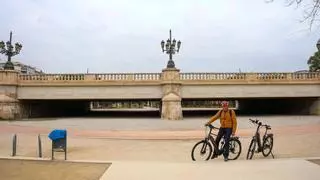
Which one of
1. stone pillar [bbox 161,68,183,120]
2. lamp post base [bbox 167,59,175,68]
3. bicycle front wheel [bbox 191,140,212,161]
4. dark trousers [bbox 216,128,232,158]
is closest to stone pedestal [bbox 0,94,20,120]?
stone pillar [bbox 161,68,183,120]

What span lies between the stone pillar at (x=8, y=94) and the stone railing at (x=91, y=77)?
978 mm

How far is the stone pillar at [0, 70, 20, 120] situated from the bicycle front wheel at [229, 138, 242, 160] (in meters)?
28.3

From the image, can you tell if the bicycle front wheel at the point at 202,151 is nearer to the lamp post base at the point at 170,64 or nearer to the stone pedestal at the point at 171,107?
the stone pedestal at the point at 171,107

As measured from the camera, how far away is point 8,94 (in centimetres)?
3500

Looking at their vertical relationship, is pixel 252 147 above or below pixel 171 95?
below

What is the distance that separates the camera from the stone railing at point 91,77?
35625 millimetres

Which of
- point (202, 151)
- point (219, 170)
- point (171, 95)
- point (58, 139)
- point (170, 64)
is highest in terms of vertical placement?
point (170, 64)

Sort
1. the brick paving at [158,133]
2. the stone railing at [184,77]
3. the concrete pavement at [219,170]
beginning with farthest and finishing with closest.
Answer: the stone railing at [184,77]
the brick paving at [158,133]
the concrete pavement at [219,170]

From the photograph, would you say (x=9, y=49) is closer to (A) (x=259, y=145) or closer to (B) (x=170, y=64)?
(B) (x=170, y=64)

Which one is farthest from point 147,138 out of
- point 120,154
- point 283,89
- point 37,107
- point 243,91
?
point 37,107

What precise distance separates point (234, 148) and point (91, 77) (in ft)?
87.3

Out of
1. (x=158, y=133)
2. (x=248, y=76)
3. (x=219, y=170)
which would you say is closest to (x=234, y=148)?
(x=219, y=170)

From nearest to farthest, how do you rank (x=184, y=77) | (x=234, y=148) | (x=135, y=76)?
(x=234, y=148)
(x=184, y=77)
(x=135, y=76)

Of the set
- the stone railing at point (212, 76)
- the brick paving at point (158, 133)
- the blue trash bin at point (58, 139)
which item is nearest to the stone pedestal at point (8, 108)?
the brick paving at point (158, 133)
